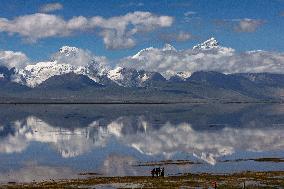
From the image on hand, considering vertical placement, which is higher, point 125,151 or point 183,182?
point 125,151

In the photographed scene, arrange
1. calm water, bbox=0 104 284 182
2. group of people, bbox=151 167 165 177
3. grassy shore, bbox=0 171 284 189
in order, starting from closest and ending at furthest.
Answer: grassy shore, bbox=0 171 284 189 < group of people, bbox=151 167 165 177 < calm water, bbox=0 104 284 182

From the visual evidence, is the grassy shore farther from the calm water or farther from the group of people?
the calm water

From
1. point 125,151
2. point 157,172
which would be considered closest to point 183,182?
point 157,172

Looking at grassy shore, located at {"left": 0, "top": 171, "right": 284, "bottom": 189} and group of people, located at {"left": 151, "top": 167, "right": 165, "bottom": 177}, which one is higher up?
group of people, located at {"left": 151, "top": 167, "right": 165, "bottom": 177}

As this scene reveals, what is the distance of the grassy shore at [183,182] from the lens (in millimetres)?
67938

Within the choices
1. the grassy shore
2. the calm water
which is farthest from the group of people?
the calm water

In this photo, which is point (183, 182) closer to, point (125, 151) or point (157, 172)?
point (157, 172)

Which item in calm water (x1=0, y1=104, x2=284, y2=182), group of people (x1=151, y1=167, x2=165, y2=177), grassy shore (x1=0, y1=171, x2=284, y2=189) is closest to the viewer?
grassy shore (x1=0, y1=171, x2=284, y2=189)

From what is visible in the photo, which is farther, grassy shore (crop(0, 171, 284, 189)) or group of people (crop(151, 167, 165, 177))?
group of people (crop(151, 167, 165, 177))

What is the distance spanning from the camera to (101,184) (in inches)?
2820

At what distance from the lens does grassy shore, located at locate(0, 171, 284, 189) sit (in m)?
67.9

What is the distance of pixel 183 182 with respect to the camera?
70.8m

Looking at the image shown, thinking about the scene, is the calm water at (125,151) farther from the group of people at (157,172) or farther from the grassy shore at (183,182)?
the grassy shore at (183,182)

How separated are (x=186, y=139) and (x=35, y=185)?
3206 inches
